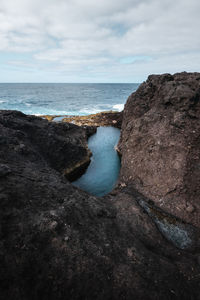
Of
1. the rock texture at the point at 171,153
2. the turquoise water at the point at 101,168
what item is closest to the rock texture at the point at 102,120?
the turquoise water at the point at 101,168

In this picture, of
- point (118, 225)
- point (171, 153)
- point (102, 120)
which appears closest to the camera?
point (118, 225)

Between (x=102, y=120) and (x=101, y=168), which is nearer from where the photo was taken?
(x=101, y=168)

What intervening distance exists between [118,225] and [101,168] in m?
15.3

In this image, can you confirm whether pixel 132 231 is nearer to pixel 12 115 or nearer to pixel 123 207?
pixel 123 207

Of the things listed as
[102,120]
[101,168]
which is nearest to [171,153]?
[101,168]

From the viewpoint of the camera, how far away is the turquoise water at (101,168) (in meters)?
19.7

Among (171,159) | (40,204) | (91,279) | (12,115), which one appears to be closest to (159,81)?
(171,159)

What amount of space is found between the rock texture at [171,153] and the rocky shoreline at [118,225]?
7cm

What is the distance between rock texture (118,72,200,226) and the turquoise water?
4.42 metres

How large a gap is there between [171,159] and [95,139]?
23.5 m

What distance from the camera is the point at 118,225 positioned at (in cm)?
869

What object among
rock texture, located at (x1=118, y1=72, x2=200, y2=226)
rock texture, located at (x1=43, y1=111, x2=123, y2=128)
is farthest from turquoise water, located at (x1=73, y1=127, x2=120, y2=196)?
rock texture, located at (x1=43, y1=111, x2=123, y2=128)

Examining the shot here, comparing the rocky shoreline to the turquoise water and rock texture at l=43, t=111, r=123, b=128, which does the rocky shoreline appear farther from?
rock texture at l=43, t=111, r=123, b=128

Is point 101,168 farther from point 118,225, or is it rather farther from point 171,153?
point 118,225
